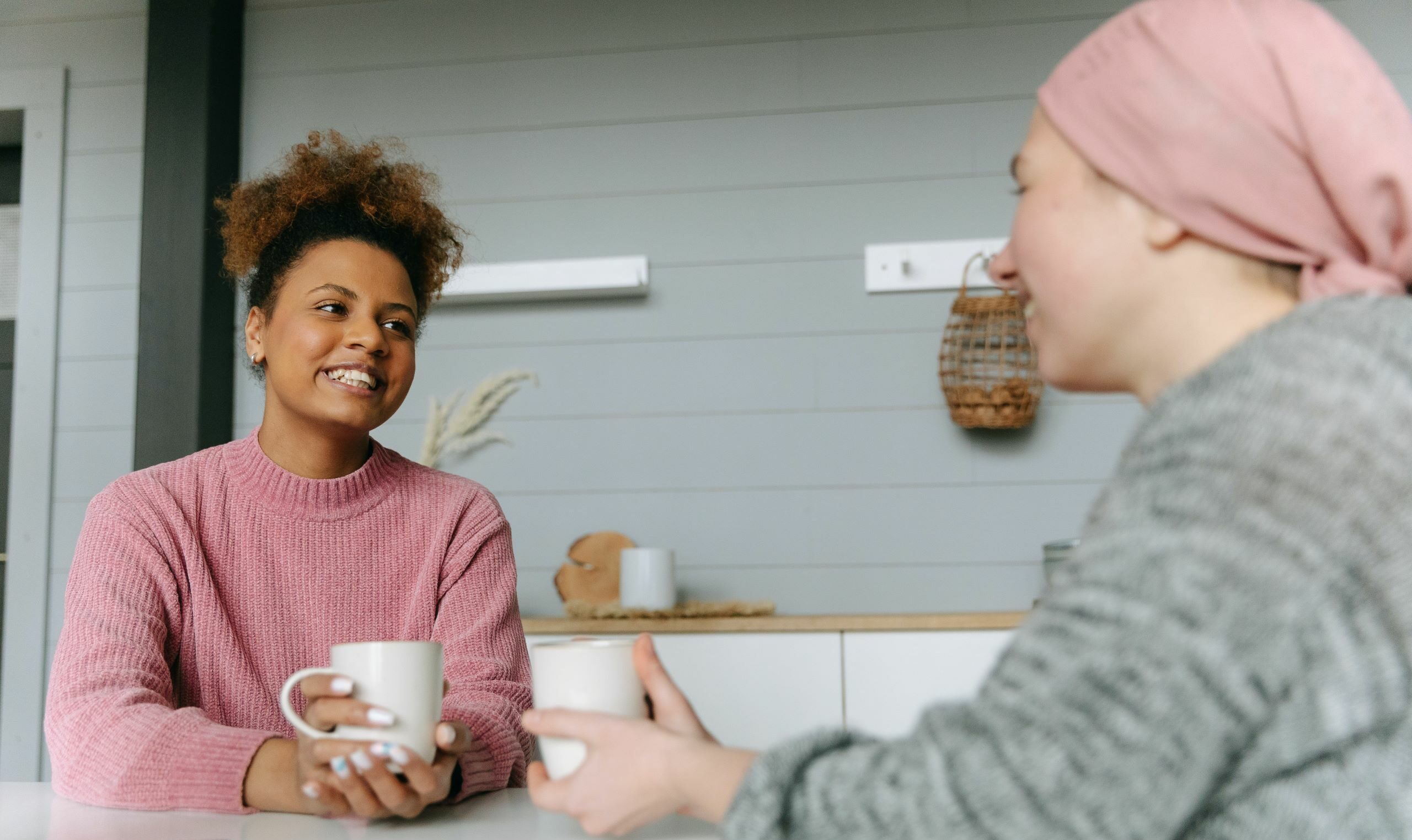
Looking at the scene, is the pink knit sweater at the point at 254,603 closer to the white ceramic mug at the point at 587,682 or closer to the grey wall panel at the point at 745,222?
the white ceramic mug at the point at 587,682

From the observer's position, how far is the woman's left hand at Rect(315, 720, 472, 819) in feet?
2.73

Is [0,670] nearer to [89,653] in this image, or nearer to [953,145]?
[89,653]

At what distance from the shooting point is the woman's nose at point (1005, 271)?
2.52ft

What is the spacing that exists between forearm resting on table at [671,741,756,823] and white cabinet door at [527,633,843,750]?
4.83 feet

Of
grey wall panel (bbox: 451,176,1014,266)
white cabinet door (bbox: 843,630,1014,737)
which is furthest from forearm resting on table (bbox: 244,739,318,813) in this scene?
grey wall panel (bbox: 451,176,1014,266)

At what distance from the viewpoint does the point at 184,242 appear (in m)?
2.63

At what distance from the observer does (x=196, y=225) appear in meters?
2.63

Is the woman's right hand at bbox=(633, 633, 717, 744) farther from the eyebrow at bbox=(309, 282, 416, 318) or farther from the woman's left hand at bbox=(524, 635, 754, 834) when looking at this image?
A: the eyebrow at bbox=(309, 282, 416, 318)

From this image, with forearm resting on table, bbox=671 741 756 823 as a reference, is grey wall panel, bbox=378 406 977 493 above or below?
above

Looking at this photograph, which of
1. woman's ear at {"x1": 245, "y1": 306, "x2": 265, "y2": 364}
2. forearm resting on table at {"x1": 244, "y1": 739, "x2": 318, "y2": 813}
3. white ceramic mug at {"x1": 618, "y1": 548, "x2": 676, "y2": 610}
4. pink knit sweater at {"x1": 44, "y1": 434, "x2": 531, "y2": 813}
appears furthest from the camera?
white ceramic mug at {"x1": 618, "y1": 548, "x2": 676, "y2": 610}

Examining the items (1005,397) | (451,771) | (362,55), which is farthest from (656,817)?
(362,55)

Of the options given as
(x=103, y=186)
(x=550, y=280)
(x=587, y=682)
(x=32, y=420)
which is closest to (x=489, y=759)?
(x=587, y=682)

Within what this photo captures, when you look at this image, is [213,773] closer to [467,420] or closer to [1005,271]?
[1005,271]

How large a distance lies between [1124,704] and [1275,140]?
0.32 meters
